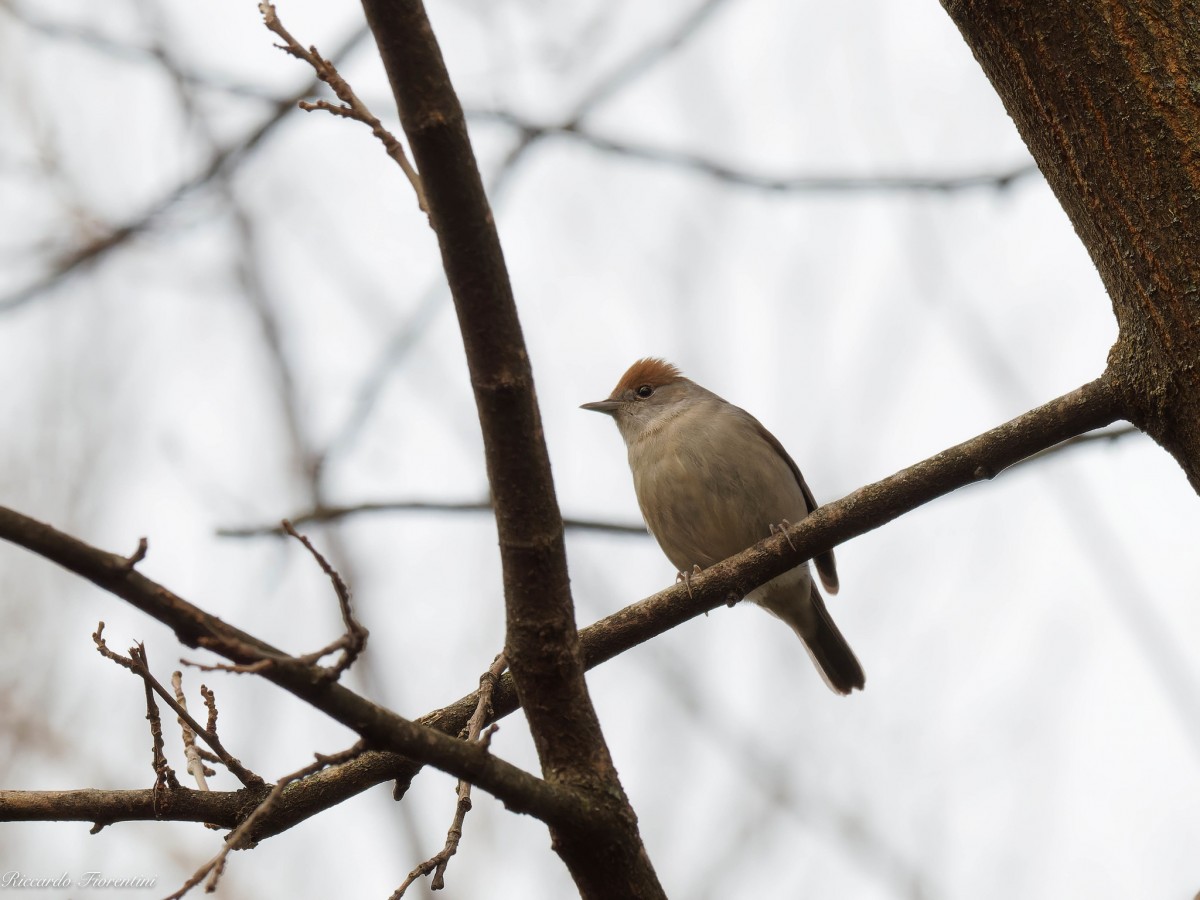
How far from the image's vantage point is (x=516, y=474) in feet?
6.79

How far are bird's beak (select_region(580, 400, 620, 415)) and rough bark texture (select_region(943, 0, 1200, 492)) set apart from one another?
491 centimetres

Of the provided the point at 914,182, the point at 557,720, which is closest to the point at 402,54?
the point at 557,720

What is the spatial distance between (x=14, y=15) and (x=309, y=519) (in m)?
2.64

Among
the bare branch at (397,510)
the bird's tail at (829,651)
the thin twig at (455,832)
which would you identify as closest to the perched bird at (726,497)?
the bird's tail at (829,651)

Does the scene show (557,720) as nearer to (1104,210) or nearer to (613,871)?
(613,871)

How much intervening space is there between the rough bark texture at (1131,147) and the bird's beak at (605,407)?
4.91 meters

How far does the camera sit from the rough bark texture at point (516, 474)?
189 centimetres

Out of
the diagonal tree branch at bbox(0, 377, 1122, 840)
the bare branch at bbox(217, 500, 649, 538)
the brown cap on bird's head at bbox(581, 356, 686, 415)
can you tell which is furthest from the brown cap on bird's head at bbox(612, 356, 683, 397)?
the diagonal tree branch at bbox(0, 377, 1122, 840)

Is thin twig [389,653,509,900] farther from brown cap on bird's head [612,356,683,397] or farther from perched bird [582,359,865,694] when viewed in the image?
brown cap on bird's head [612,356,683,397]

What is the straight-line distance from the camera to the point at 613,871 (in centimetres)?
215

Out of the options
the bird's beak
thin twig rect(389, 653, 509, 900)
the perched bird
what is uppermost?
the bird's beak

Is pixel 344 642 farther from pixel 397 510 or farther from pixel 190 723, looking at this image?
pixel 397 510

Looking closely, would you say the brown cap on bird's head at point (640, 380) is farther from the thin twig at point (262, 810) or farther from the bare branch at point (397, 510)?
the thin twig at point (262, 810)

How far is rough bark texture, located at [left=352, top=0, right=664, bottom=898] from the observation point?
189 cm
